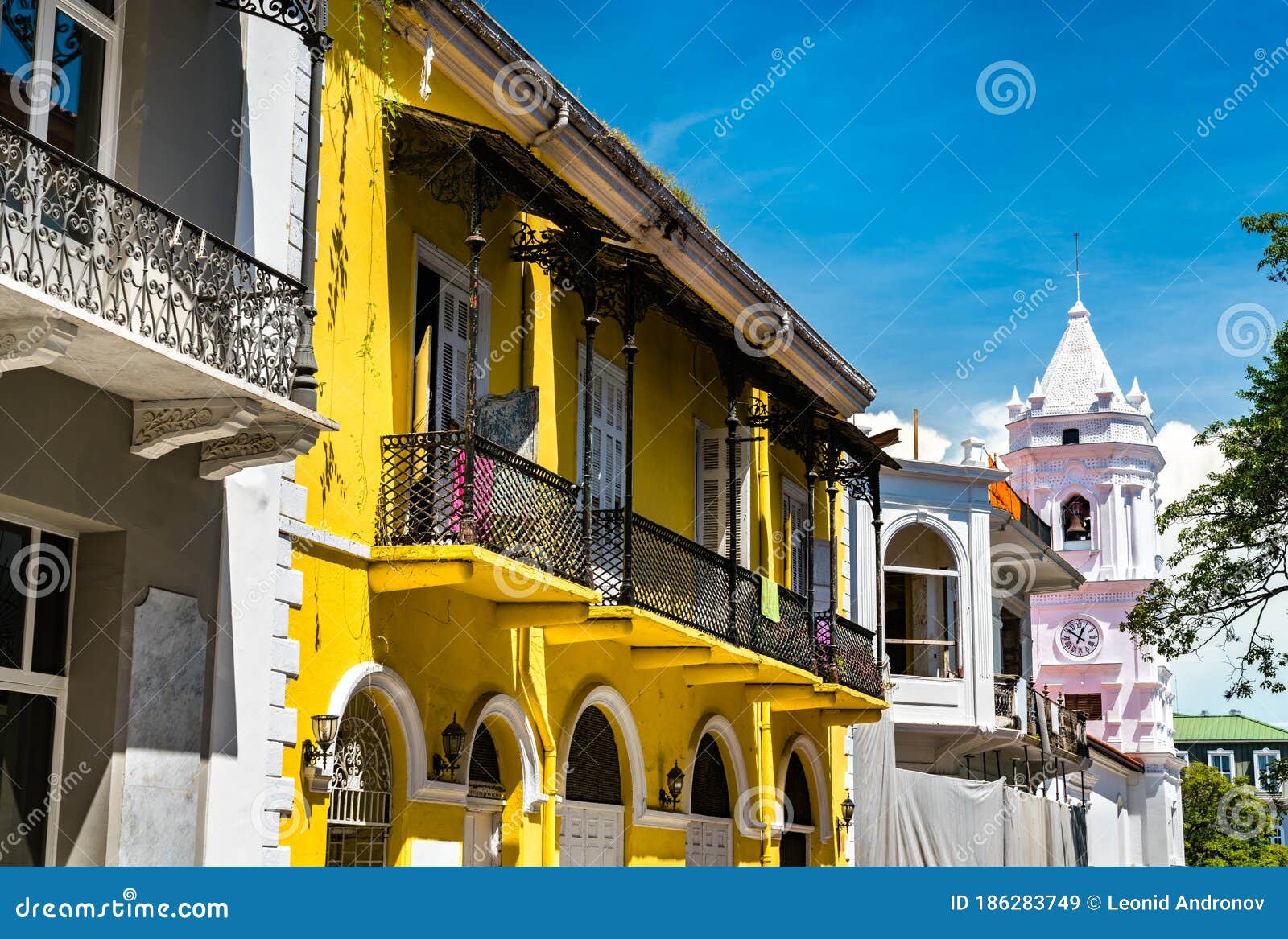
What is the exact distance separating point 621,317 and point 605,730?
410 centimetres

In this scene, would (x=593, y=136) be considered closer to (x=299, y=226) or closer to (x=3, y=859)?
(x=299, y=226)

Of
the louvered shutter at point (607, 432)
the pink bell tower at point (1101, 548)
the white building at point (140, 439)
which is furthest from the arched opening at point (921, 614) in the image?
the pink bell tower at point (1101, 548)

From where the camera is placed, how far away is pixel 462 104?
1315 centimetres

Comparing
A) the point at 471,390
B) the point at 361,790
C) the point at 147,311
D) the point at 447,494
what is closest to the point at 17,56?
the point at 147,311

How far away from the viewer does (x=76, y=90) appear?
28.6 feet

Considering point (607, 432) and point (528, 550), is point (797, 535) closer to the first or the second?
point (607, 432)

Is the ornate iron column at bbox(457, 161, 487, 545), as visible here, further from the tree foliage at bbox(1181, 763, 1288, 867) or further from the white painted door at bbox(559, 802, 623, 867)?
the tree foliage at bbox(1181, 763, 1288, 867)

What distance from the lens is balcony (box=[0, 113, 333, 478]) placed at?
7.27 meters

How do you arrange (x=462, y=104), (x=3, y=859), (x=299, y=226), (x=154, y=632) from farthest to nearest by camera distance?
(x=462, y=104), (x=299, y=226), (x=154, y=632), (x=3, y=859)

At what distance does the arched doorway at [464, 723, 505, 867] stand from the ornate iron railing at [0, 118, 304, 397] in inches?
187

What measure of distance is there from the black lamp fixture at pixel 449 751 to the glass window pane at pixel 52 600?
3757 millimetres

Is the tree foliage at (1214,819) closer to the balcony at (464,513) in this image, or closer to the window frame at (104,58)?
the balcony at (464,513)

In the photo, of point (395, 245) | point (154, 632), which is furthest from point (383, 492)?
point (154, 632)

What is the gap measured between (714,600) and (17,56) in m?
9.11
